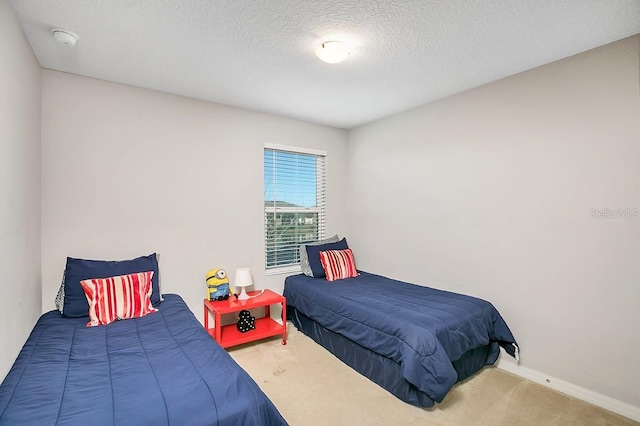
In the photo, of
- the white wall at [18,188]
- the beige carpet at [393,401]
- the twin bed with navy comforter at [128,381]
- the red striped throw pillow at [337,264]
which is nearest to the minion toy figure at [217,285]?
the beige carpet at [393,401]

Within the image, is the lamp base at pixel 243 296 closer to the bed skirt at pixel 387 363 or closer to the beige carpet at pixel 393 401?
the beige carpet at pixel 393 401

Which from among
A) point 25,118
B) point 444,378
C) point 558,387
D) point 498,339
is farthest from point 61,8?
point 558,387

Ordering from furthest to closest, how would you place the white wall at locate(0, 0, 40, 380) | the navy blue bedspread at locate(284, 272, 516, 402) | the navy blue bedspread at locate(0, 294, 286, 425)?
1. the navy blue bedspread at locate(284, 272, 516, 402)
2. the white wall at locate(0, 0, 40, 380)
3. the navy blue bedspread at locate(0, 294, 286, 425)

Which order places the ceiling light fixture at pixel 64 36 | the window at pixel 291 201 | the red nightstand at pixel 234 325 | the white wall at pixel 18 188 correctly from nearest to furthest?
the white wall at pixel 18 188 → the ceiling light fixture at pixel 64 36 → the red nightstand at pixel 234 325 → the window at pixel 291 201

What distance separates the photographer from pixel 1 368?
1.42 m

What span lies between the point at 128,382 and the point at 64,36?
2079mm

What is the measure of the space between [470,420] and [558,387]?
892mm

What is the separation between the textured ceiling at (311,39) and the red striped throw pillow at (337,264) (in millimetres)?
1769

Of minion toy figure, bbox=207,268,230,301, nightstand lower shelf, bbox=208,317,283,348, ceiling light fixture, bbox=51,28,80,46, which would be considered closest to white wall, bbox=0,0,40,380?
ceiling light fixture, bbox=51,28,80,46

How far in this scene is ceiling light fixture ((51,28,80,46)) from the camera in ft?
6.18

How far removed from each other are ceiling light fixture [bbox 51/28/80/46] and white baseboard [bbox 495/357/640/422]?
3.98 m

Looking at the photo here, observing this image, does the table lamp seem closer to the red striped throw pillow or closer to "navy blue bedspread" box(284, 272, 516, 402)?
"navy blue bedspread" box(284, 272, 516, 402)

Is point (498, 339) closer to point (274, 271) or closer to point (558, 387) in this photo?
point (558, 387)

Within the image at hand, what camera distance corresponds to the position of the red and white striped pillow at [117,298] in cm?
217
